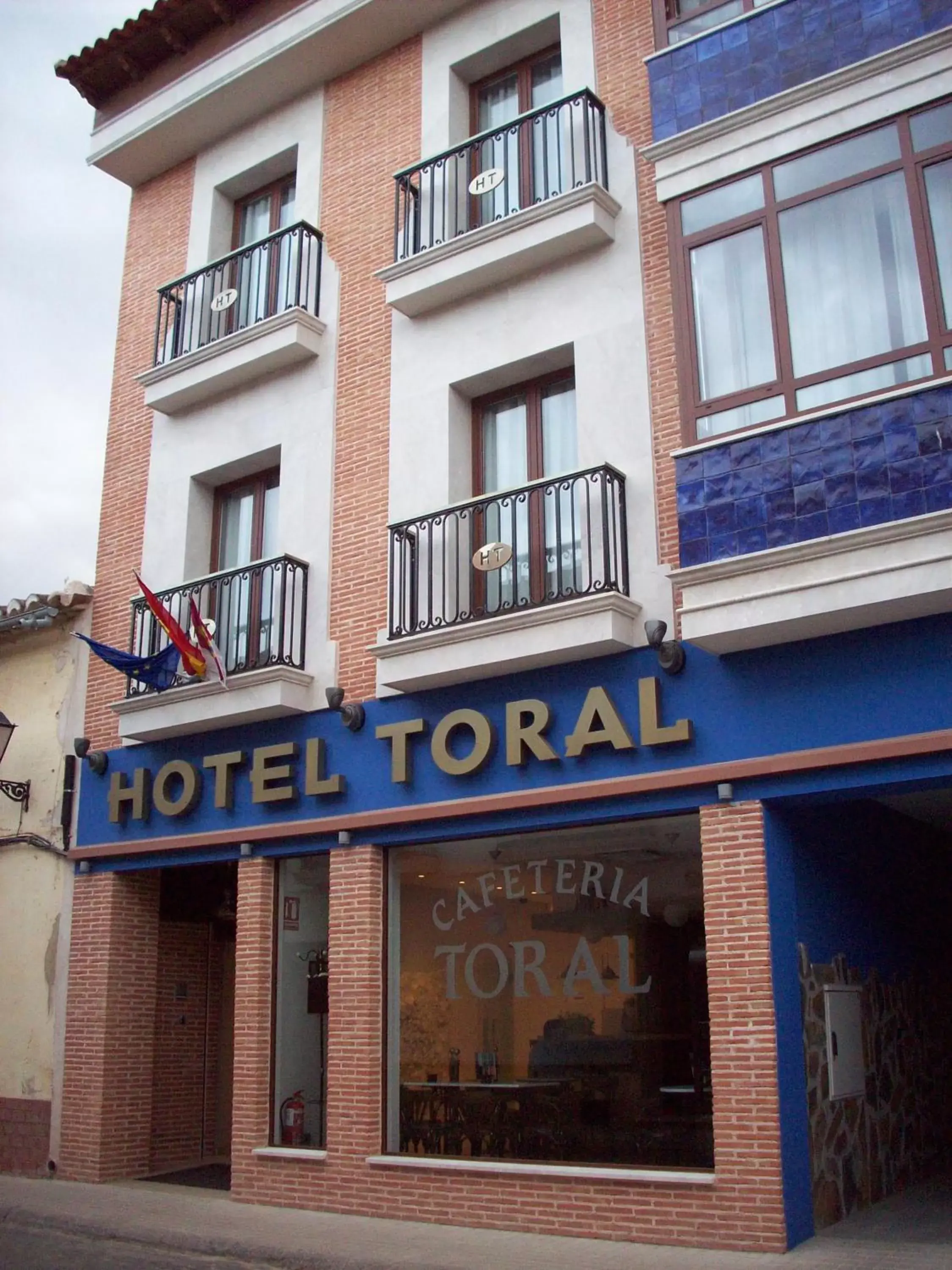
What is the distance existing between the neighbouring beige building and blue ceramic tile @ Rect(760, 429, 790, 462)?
8.03m

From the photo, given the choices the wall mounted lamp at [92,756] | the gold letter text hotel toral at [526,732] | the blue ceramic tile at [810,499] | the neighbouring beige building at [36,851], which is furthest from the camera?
the wall mounted lamp at [92,756]

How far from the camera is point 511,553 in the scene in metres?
10.1

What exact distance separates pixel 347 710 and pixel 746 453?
13.7ft

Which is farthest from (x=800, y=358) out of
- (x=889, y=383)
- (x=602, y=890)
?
A: (x=602, y=890)

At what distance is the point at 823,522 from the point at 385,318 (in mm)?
5364

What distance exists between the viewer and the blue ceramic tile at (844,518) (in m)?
8.13

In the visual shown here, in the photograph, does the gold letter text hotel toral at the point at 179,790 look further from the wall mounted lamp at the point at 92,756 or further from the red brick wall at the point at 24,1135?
the red brick wall at the point at 24,1135

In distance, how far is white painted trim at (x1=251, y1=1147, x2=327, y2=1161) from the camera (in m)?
10.3

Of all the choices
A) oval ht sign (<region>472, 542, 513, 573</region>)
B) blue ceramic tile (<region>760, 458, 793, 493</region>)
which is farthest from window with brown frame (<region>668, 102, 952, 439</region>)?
oval ht sign (<region>472, 542, 513, 573</region>)

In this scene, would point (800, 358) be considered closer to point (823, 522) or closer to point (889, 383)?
point (889, 383)

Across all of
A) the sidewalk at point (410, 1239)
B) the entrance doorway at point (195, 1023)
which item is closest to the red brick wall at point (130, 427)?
the entrance doorway at point (195, 1023)

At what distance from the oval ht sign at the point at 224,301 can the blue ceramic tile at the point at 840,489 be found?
7217 mm

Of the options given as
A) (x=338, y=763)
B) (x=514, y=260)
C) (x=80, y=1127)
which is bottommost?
(x=80, y=1127)

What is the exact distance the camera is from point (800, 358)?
8.79 metres
